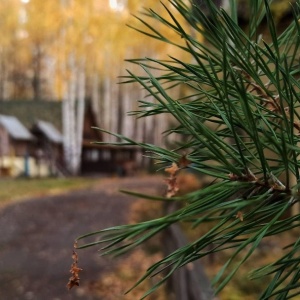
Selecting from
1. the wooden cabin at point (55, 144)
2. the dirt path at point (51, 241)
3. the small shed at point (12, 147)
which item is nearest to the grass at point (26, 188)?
the dirt path at point (51, 241)

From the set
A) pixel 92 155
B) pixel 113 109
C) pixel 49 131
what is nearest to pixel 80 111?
pixel 49 131

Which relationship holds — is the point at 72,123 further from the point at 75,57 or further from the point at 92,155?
the point at 75,57

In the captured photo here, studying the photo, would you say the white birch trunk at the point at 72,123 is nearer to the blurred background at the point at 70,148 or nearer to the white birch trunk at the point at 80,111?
the blurred background at the point at 70,148

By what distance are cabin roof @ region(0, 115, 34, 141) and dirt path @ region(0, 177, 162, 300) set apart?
28.6 feet

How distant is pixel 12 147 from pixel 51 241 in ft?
47.4

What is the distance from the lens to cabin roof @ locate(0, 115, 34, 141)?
22.8 meters

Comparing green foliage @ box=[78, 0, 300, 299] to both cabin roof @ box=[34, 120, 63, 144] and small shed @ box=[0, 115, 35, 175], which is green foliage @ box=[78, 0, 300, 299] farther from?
cabin roof @ box=[34, 120, 63, 144]

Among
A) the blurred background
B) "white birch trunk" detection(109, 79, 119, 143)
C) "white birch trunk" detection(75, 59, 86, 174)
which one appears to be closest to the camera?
the blurred background

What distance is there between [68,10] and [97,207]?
12869 mm

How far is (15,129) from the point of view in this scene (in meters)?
23.4

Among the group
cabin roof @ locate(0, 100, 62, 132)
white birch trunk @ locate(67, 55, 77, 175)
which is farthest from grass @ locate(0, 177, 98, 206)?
cabin roof @ locate(0, 100, 62, 132)

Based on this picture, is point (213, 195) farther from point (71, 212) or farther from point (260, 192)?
point (71, 212)

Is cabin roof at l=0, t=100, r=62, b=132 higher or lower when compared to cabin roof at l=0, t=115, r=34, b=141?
higher

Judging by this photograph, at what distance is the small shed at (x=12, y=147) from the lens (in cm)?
2208
